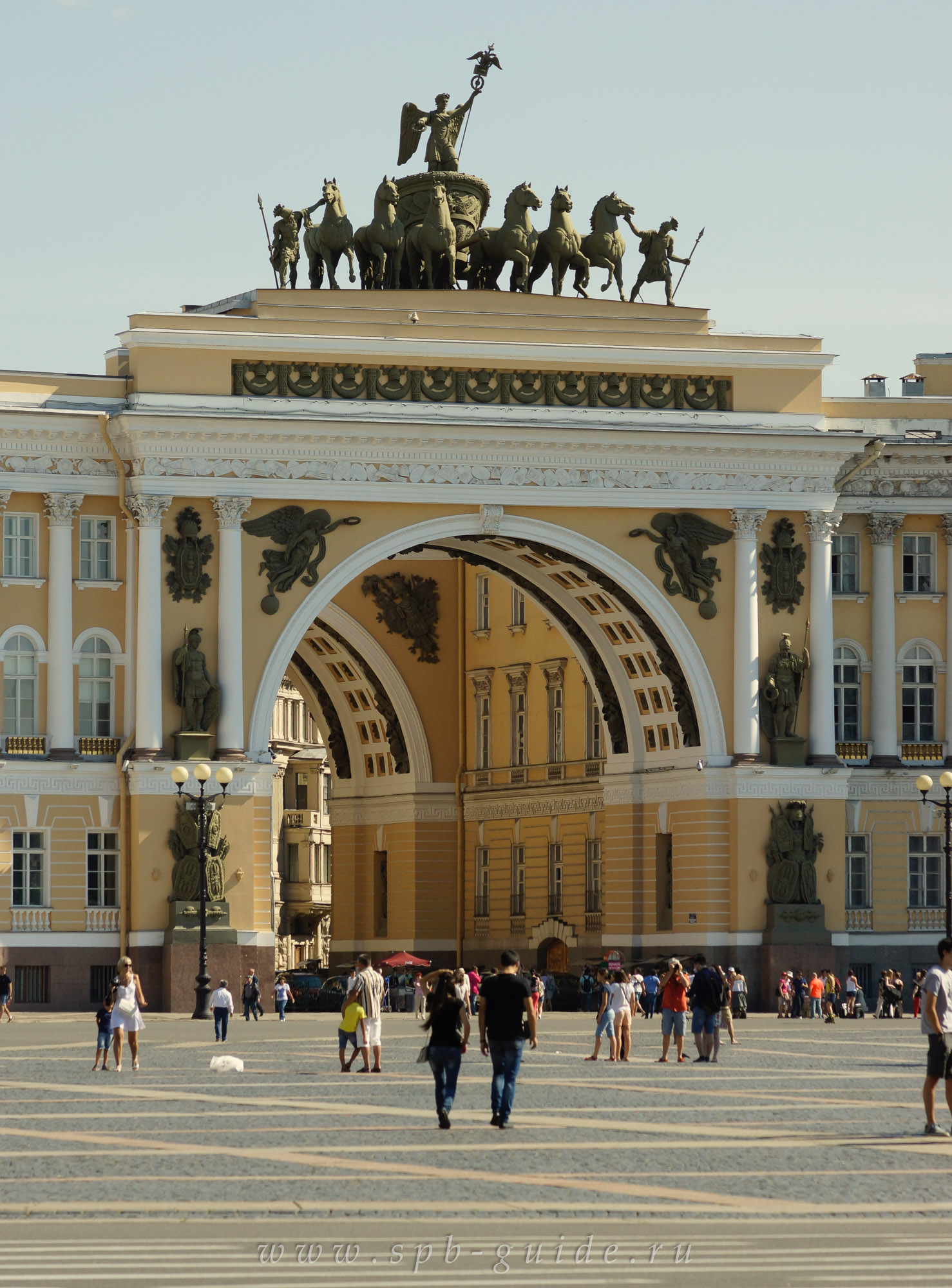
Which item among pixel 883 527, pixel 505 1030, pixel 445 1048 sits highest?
pixel 883 527

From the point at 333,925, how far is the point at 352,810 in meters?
3.14

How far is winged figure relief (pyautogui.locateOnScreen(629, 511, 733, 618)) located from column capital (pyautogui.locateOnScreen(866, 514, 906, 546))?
534cm

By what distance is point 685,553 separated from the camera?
57219mm

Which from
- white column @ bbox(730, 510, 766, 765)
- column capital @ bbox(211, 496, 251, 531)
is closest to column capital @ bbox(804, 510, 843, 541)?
white column @ bbox(730, 510, 766, 765)

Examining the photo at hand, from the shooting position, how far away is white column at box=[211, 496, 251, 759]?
54156 millimetres

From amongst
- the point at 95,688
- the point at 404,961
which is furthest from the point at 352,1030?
A: the point at 404,961

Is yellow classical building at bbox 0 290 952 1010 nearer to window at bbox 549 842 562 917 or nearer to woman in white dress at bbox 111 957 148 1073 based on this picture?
window at bbox 549 842 562 917

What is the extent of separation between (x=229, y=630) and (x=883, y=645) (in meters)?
16.3

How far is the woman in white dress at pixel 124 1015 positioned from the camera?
3297 centimetres

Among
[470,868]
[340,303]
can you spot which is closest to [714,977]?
[340,303]

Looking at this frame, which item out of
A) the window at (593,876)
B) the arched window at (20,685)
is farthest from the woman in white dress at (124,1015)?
the window at (593,876)

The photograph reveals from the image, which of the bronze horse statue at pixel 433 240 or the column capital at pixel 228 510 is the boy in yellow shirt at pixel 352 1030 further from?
the bronze horse statue at pixel 433 240

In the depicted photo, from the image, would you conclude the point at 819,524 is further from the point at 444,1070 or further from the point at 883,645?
the point at 444,1070

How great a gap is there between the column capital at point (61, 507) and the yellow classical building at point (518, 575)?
0.05 m
